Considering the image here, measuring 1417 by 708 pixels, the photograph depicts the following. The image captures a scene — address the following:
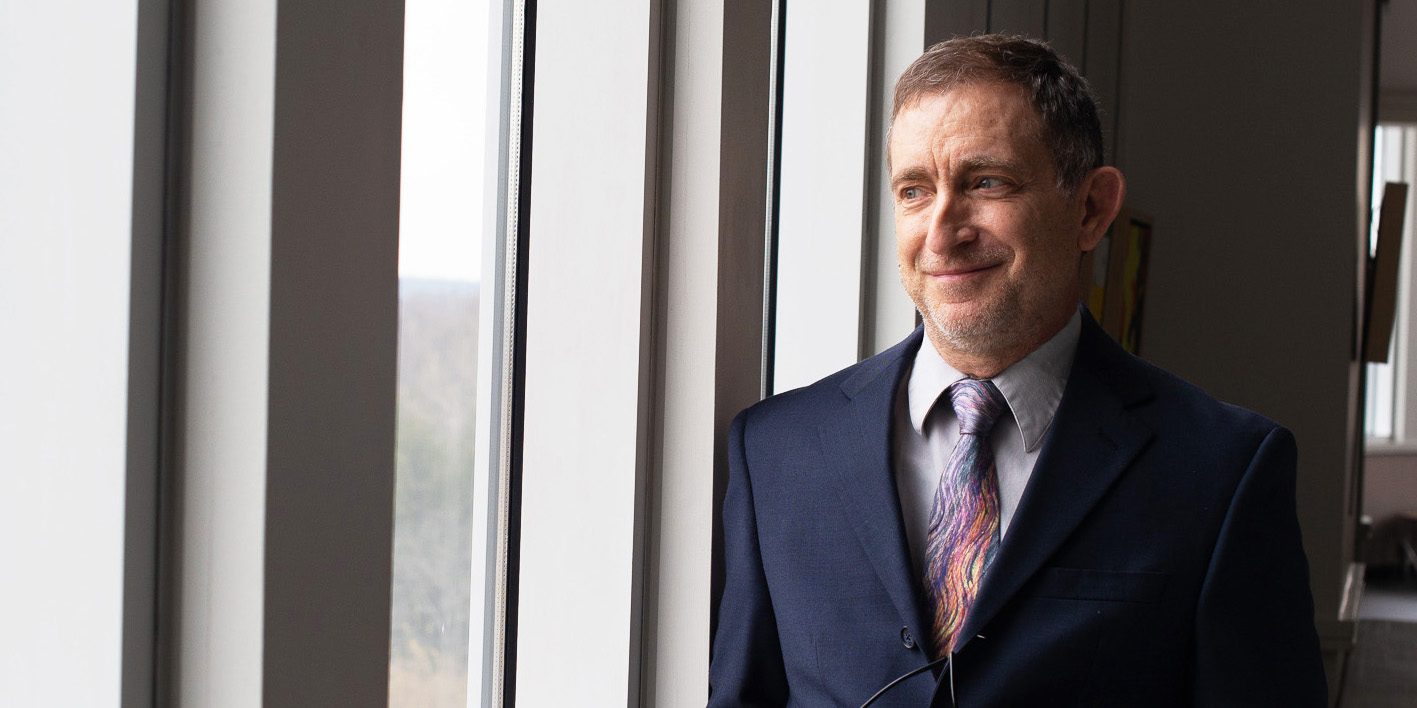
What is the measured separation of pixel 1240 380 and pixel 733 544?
4.34m

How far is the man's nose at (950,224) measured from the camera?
147 cm

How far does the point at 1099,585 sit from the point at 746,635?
45cm

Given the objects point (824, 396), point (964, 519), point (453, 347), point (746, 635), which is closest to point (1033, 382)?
point (964, 519)

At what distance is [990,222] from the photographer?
146 centimetres

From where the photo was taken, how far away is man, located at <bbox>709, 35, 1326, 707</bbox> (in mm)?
1379

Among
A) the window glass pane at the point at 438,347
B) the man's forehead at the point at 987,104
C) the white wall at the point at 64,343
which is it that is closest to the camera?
the white wall at the point at 64,343

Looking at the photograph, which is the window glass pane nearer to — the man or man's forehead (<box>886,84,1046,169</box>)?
the man

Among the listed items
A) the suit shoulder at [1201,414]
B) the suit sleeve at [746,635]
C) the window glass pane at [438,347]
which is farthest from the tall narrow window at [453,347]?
the suit shoulder at [1201,414]

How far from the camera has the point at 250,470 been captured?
3.15 feet

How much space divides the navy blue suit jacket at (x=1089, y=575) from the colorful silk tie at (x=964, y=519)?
0.11 ft

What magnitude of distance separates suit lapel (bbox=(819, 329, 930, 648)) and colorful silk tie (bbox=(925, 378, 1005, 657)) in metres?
0.03

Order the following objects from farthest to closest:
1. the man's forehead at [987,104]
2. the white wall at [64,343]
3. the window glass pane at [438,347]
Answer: the window glass pane at [438,347] → the man's forehead at [987,104] → the white wall at [64,343]

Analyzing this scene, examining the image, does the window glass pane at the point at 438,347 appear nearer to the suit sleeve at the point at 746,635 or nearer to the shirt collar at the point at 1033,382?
the suit sleeve at the point at 746,635

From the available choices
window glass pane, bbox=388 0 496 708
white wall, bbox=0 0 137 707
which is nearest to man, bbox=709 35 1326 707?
A: window glass pane, bbox=388 0 496 708
